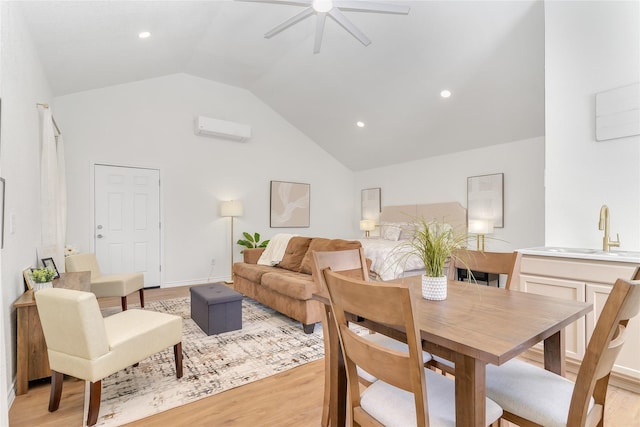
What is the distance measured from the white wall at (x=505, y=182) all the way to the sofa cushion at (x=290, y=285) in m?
2.58

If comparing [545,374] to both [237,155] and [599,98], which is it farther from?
[237,155]

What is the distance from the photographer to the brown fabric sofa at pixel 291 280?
10.0ft

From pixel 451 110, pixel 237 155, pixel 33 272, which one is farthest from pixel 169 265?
pixel 451 110

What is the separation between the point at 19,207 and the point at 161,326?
1.42 metres

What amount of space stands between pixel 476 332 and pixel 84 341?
194 centimetres

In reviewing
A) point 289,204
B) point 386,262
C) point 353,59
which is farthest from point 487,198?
point 289,204

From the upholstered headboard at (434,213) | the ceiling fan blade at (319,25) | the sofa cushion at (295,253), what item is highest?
the ceiling fan blade at (319,25)

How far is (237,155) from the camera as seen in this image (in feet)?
19.5

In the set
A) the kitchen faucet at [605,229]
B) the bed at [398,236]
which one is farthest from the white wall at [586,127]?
the bed at [398,236]

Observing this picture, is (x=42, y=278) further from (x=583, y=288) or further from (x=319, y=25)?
(x=583, y=288)

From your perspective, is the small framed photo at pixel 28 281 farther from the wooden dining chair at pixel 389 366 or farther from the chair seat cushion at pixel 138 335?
the wooden dining chair at pixel 389 366

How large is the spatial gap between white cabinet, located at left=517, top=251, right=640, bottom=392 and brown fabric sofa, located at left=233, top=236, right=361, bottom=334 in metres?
1.58

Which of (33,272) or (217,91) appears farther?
(217,91)

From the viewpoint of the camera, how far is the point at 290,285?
3.19 metres
